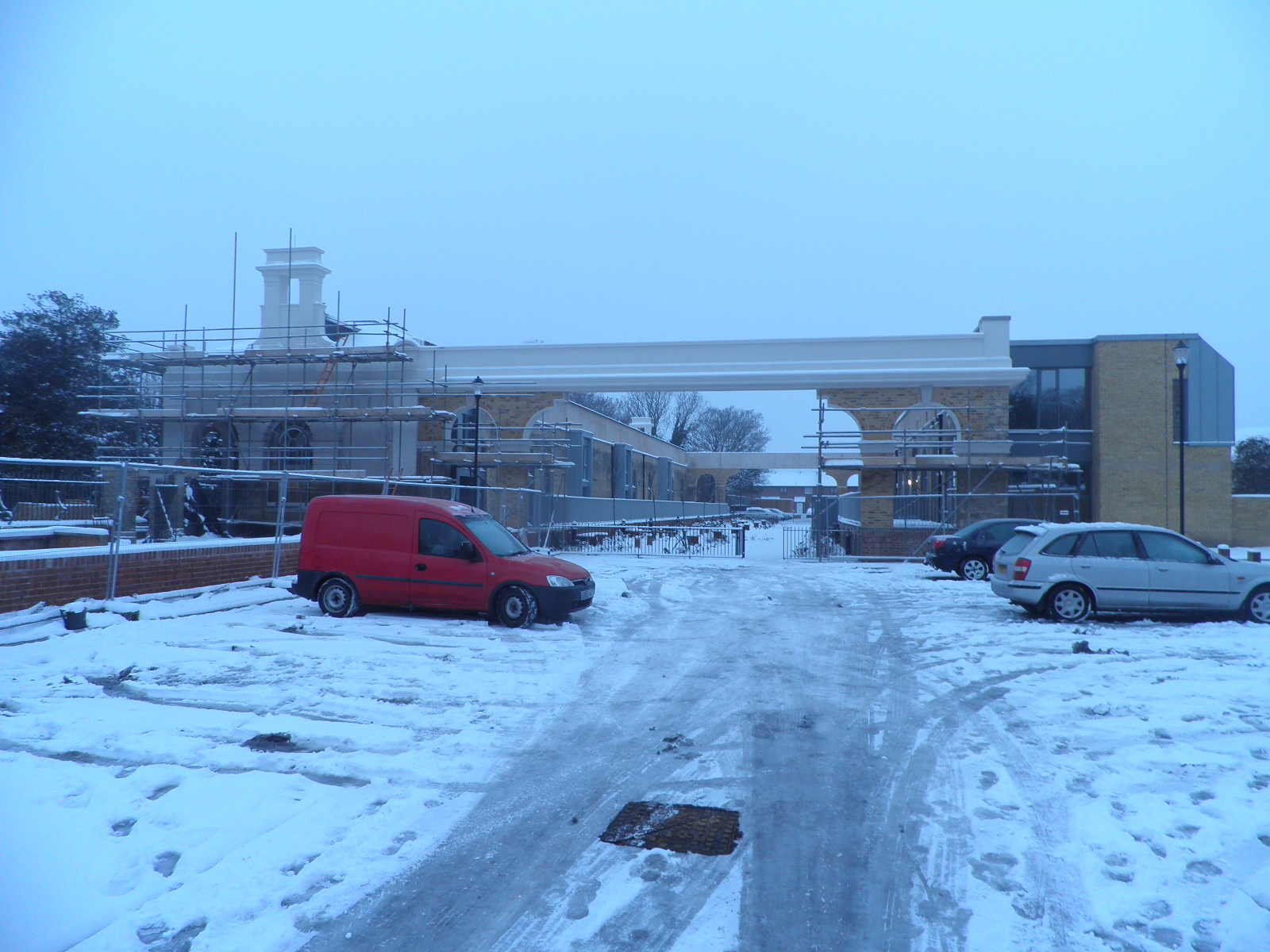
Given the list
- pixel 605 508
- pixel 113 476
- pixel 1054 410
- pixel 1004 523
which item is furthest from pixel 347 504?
pixel 1054 410

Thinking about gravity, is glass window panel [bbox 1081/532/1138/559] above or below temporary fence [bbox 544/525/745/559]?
above

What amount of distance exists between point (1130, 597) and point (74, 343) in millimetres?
41071

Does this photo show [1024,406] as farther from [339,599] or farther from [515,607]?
[339,599]

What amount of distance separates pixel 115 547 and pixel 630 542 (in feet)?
61.0

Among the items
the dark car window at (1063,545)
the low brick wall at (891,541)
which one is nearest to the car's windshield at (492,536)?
the dark car window at (1063,545)

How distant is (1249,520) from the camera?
101 ft

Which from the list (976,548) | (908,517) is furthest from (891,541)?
(976,548)

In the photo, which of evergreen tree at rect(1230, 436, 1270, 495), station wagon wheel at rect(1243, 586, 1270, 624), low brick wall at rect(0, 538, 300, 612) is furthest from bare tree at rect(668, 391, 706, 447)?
station wagon wheel at rect(1243, 586, 1270, 624)

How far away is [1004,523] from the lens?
19.7 meters

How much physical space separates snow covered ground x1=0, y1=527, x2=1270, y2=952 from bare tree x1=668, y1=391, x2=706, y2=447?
71.2 meters

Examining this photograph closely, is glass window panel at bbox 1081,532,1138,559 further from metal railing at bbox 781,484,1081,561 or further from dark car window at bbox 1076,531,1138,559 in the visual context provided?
metal railing at bbox 781,484,1081,561

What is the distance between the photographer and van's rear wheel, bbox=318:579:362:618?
12.5 m

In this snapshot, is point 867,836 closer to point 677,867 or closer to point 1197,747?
point 677,867

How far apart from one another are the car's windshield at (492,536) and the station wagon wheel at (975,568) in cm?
1072
